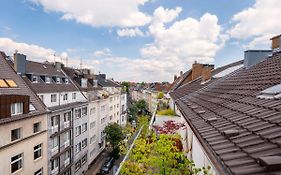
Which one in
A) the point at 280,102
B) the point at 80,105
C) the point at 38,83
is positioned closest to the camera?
the point at 280,102

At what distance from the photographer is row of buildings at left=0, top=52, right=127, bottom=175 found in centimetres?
1819

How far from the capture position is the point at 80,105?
3197 centimetres

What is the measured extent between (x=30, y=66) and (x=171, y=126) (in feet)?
75.3

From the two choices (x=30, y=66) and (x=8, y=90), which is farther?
(x=30, y=66)

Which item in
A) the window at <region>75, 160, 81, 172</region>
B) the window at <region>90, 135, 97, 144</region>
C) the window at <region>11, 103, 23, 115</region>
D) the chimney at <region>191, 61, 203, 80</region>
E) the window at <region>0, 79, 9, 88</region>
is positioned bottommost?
the window at <region>75, 160, 81, 172</region>

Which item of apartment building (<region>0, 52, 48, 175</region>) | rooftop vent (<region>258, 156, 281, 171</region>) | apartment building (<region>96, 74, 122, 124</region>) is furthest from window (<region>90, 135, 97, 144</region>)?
rooftop vent (<region>258, 156, 281, 171</region>)

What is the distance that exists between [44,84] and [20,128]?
29.8 ft

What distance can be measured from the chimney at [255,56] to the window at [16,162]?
56.5 feet

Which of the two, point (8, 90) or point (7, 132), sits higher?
point (8, 90)

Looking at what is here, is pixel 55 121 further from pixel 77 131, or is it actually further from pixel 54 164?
pixel 77 131

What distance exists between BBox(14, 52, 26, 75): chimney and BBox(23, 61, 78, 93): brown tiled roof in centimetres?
76

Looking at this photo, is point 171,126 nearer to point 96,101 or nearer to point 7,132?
point 7,132

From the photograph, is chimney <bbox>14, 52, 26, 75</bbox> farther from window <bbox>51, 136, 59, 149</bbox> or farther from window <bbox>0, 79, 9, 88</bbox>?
window <bbox>51, 136, 59, 149</bbox>

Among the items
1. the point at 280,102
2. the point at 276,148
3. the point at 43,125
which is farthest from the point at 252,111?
the point at 43,125
